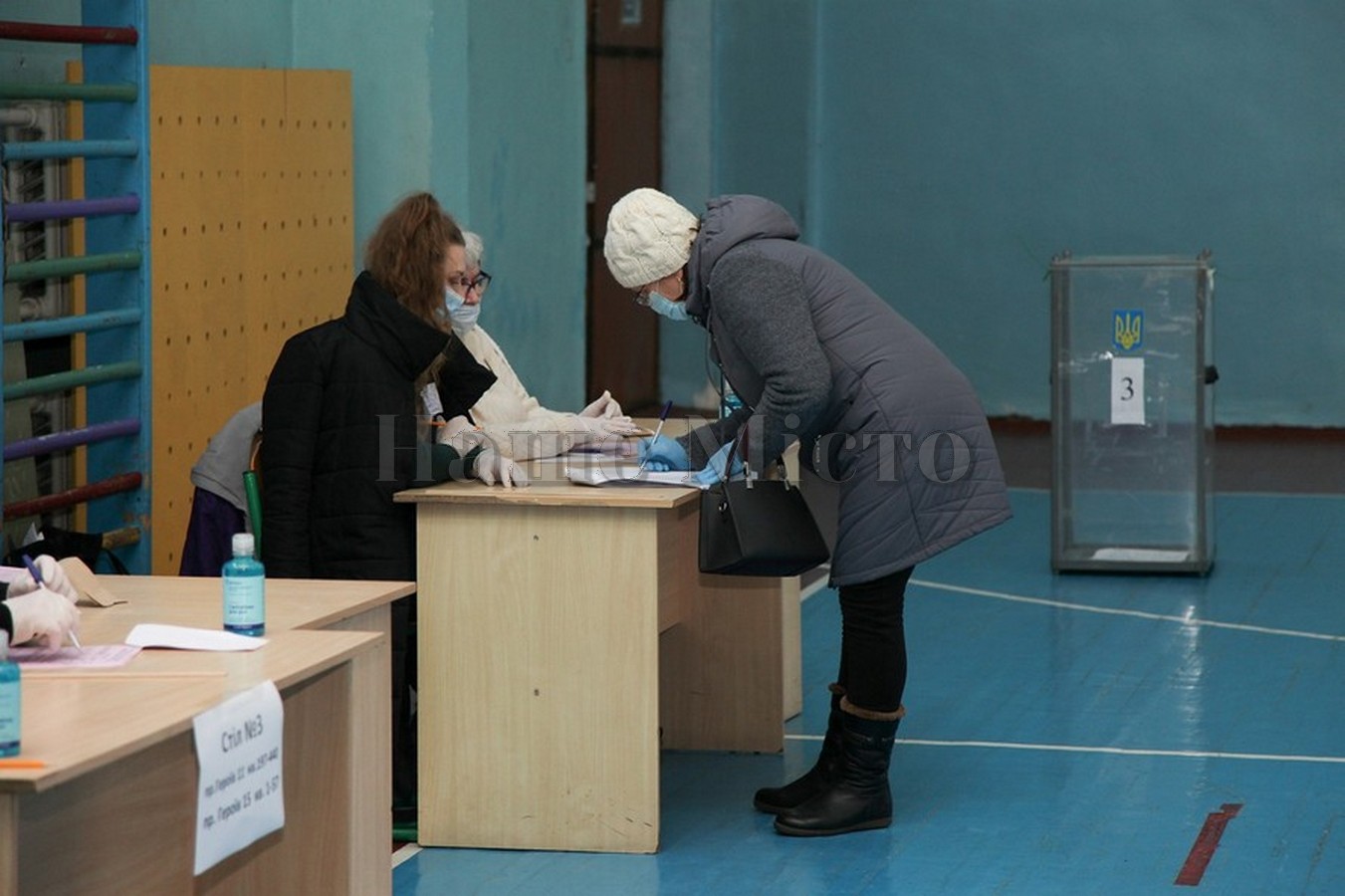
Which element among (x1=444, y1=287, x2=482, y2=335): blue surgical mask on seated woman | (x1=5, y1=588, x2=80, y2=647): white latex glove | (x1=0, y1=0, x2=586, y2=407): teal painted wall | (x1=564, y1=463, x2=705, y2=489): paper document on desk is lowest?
(x1=5, y1=588, x2=80, y2=647): white latex glove

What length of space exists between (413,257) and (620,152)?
5883 mm

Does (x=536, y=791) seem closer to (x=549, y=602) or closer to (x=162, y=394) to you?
(x=549, y=602)

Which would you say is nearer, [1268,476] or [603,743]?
[603,743]

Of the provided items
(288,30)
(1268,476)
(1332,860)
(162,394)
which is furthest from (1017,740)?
(1268,476)

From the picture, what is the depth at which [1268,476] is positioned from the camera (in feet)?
35.4

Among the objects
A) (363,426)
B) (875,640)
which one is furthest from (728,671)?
(363,426)

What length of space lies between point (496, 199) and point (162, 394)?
82.2 inches

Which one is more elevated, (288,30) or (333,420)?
(288,30)

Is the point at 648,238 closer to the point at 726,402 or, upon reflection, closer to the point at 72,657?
the point at 726,402

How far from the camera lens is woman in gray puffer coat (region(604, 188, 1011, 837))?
4539 mm

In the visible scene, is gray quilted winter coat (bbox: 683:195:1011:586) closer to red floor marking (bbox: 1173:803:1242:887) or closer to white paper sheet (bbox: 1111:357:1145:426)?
red floor marking (bbox: 1173:803:1242:887)

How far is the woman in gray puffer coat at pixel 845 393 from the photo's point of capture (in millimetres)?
4539

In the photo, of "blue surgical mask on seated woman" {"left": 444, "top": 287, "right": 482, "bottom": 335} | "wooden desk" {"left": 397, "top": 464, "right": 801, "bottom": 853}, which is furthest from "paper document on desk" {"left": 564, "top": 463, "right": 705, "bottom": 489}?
"blue surgical mask on seated woman" {"left": 444, "top": 287, "right": 482, "bottom": 335}

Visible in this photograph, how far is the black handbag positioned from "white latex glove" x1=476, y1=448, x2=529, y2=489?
17.7 inches
